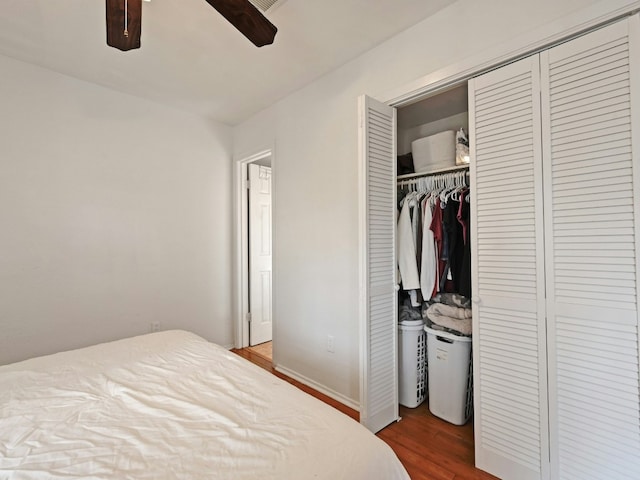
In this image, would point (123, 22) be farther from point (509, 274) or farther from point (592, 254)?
point (592, 254)

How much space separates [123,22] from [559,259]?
2.17 m

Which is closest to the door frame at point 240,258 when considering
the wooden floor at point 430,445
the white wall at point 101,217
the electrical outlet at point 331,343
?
the white wall at point 101,217

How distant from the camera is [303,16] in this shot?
179 centimetres

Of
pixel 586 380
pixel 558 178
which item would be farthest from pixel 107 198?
pixel 586 380

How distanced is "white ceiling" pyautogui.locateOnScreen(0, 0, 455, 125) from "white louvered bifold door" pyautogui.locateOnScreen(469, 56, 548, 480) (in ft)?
2.36

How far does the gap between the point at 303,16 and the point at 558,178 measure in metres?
1.63

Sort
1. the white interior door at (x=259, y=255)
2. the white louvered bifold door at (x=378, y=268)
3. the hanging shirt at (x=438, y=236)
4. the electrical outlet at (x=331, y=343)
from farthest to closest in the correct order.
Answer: the white interior door at (x=259, y=255)
the electrical outlet at (x=331, y=343)
the hanging shirt at (x=438, y=236)
the white louvered bifold door at (x=378, y=268)

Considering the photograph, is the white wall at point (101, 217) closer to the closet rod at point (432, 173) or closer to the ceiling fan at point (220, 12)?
the ceiling fan at point (220, 12)

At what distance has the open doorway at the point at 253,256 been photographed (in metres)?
→ 3.36

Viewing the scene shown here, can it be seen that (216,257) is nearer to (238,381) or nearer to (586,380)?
(238,381)

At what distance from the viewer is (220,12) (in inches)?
48.1

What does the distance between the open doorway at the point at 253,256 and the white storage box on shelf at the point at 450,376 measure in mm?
1721

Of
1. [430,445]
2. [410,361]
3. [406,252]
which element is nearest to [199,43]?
[406,252]

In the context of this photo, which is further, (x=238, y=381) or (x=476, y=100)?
(x=476, y=100)
